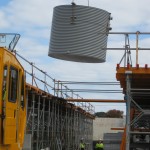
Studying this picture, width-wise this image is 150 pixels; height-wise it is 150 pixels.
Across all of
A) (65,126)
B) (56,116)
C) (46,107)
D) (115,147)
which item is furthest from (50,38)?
(65,126)

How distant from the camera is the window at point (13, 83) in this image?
30.1 ft

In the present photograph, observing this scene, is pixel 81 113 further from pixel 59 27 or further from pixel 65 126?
pixel 59 27

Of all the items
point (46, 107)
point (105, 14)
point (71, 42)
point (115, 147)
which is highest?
point (105, 14)

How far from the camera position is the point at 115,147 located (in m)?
15.0

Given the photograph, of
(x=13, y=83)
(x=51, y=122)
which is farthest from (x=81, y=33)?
(x=51, y=122)

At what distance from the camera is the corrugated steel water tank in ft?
40.8

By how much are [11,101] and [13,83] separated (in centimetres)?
41

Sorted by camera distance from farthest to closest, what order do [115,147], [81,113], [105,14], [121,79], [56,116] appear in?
[81,113], [56,116], [115,147], [105,14], [121,79]

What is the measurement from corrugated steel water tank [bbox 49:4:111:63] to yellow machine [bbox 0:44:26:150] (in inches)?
101

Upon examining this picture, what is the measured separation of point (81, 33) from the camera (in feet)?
40.7

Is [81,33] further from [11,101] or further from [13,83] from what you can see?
[11,101]

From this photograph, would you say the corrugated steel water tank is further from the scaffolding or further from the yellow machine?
the yellow machine

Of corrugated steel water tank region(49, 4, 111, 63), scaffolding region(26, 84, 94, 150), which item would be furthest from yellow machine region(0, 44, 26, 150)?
scaffolding region(26, 84, 94, 150)

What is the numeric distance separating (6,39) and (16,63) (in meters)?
1.03
